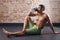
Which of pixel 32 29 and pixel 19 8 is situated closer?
pixel 32 29

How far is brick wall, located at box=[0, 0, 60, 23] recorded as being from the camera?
18.3ft

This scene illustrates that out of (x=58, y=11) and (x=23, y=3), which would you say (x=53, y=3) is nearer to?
(x=58, y=11)

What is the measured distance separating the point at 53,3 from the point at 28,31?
2.04 meters

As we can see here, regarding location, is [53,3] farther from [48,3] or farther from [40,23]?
[40,23]

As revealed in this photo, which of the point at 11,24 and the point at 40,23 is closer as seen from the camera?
the point at 40,23

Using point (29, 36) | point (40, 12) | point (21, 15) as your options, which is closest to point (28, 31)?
point (29, 36)

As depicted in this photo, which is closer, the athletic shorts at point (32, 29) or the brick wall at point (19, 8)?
the athletic shorts at point (32, 29)

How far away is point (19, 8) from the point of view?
18.4ft

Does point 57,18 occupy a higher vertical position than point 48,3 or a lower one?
lower

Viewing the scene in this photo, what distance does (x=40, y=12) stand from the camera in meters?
4.04

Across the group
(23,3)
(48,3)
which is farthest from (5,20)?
(48,3)

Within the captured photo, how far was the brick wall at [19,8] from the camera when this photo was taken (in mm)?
5573

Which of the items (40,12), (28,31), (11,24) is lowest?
(11,24)

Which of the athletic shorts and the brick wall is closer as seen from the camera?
the athletic shorts
